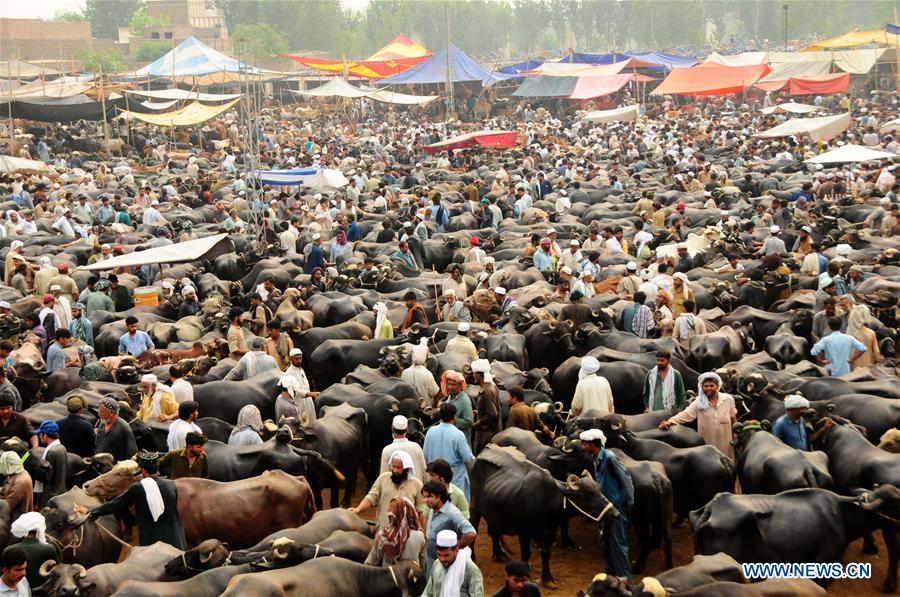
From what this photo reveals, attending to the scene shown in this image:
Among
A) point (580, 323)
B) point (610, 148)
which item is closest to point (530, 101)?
point (610, 148)

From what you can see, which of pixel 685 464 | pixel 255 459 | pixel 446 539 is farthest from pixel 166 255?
pixel 446 539

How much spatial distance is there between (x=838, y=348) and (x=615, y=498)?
4.25 meters

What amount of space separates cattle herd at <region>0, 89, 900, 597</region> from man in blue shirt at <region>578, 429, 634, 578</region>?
0.05 metres

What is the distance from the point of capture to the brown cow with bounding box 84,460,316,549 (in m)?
8.49

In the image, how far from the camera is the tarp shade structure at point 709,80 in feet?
117

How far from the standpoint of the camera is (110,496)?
8594 millimetres

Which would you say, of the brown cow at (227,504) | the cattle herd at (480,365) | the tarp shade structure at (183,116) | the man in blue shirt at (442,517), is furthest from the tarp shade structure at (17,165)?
the man in blue shirt at (442,517)

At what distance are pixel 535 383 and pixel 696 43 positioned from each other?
95.4 meters

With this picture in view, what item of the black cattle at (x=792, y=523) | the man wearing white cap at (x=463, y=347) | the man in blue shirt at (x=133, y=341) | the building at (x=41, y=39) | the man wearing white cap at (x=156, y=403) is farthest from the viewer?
the building at (x=41, y=39)

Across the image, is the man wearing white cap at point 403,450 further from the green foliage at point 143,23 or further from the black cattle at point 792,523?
the green foliage at point 143,23

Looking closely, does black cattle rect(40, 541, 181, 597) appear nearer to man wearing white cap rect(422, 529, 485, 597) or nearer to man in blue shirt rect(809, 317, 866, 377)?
man wearing white cap rect(422, 529, 485, 597)

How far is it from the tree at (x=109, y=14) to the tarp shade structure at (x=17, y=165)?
81.7 metres

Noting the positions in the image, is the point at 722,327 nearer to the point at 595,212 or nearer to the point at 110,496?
the point at 110,496

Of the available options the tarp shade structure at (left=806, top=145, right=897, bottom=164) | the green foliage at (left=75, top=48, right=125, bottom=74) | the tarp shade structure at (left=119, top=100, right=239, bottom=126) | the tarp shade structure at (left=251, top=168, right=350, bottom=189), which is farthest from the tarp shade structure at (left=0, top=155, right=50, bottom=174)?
the green foliage at (left=75, top=48, right=125, bottom=74)
